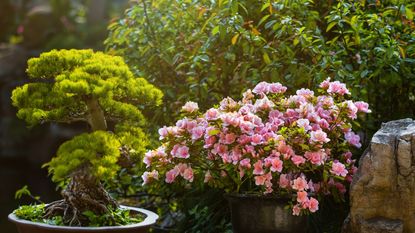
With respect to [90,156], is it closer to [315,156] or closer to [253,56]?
[315,156]

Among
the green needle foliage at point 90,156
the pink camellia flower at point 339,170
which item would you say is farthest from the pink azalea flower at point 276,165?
the green needle foliage at point 90,156

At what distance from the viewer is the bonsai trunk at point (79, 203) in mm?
3633

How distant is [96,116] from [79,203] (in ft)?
1.65

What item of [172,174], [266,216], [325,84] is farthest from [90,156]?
[325,84]

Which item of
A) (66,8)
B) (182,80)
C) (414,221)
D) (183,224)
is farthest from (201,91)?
(66,8)

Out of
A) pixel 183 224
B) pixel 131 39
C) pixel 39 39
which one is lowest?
pixel 183 224

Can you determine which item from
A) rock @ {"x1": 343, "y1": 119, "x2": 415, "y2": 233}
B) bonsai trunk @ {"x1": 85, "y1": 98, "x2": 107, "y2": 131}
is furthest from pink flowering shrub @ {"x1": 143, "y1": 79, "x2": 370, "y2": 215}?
bonsai trunk @ {"x1": 85, "y1": 98, "x2": 107, "y2": 131}

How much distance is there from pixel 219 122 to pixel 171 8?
187 centimetres

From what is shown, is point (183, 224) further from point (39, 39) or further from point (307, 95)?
point (39, 39)

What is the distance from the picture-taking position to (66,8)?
15.2 m

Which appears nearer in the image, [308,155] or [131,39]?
[308,155]

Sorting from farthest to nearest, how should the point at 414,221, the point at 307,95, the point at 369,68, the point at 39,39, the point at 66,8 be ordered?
the point at 66,8 → the point at 39,39 → the point at 369,68 → the point at 307,95 → the point at 414,221

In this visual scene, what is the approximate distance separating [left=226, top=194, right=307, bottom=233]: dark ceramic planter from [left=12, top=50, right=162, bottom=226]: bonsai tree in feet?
2.25

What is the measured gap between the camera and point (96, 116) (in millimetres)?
3834
